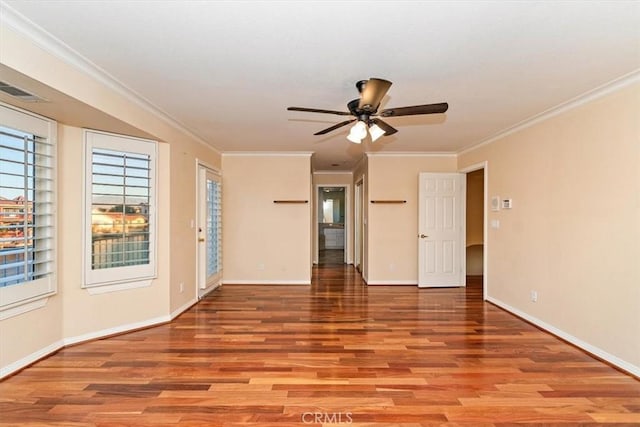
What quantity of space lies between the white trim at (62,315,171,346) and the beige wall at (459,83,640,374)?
442 cm

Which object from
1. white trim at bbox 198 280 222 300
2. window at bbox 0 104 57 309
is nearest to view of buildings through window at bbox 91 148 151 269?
window at bbox 0 104 57 309

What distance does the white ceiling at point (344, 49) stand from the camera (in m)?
1.80

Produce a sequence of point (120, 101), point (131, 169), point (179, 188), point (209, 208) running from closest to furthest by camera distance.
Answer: point (120, 101), point (131, 169), point (179, 188), point (209, 208)

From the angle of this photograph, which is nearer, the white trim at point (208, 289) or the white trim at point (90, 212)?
the white trim at point (90, 212)

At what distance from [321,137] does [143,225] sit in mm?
2587

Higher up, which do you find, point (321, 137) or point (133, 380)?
point (321, 137)

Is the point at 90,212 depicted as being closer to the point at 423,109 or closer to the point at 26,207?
the point at 26,207

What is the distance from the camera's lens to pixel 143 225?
369 cm

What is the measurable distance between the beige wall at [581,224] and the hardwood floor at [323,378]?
340 mm

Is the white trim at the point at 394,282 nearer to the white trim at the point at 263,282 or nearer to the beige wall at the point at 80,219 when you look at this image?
the white trim at the point at 263,282

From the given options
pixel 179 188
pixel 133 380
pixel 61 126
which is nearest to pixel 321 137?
pixel 179 188

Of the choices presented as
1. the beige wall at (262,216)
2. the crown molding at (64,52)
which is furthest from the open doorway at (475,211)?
the crown molding at (64,52)

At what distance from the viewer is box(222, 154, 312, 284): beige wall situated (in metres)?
5.92

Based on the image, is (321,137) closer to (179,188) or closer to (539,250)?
(179,188)
